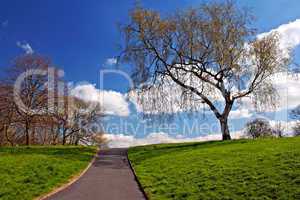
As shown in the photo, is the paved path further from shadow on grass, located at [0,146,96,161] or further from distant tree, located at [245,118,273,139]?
distant tree, located at [245,118,273,139]

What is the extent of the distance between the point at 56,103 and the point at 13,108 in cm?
556

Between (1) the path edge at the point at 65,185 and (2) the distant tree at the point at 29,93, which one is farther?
(2) the distant tree at the point at 29,93

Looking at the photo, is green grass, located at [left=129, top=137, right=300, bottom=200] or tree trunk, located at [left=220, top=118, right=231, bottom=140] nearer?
green grass, located at [left=129, top=137, right=300, bottom=200]

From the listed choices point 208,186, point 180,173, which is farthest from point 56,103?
point 208,186

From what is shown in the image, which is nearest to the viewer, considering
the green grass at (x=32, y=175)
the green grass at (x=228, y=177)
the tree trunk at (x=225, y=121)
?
the green grass at (x=228, y=177)

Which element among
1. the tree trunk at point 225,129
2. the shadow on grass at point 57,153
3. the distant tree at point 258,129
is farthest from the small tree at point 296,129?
the shadow on grass at point 57,153

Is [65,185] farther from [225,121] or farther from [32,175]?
[225,121]

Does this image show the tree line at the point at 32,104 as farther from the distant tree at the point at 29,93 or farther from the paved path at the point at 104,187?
the paved path at the point at 104,187

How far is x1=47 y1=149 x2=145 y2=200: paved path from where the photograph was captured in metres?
14.6

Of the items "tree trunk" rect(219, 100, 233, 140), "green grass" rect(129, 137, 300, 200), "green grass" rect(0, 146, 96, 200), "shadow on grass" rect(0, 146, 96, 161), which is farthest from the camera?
"tree trunk" rect(219, 100, 233, 140)

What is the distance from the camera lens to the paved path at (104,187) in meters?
14.6

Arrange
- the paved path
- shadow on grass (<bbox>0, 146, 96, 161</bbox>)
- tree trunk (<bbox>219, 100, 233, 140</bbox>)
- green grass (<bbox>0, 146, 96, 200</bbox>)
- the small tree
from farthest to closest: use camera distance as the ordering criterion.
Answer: the small tree < tree trunk (<bbox>219, 100, 233, 140</bbox>) < shadow on grass (<bbox>0, 146, 96, 161</bbox>) < green grass (<bbox>0, 146, 96, 200</bbox>) < the paved path

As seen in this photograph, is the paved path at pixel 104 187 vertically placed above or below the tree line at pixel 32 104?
below

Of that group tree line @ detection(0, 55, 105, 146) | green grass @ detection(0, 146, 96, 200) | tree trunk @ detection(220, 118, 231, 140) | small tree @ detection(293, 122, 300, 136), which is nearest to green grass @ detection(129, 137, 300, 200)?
green grass @ detection(0, 146, 96, 200)
